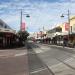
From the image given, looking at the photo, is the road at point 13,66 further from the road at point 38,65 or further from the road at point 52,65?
the road at point 52,65

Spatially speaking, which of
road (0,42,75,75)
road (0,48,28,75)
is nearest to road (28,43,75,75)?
road (0,42,75,75)

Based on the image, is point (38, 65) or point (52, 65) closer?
point (52, 65)

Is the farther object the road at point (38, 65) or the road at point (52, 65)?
the road at point (38, 65)

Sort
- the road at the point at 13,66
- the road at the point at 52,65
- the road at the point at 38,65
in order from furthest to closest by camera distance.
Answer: the road at the point at 13,66 → the road at the point at 38,65 → the road at the point at 52,65

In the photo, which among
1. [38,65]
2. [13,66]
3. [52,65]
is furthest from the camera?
[38,65]

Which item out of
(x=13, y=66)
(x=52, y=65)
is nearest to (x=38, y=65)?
(x=52, y=65)

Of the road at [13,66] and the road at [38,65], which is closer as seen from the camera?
the road at [38,65]

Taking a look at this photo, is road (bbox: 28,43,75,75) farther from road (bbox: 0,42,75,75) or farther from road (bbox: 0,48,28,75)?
road (bbox: 0,48,28,75)

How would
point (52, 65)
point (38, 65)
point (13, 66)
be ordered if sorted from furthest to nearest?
point (38, 65) < point (52, 65) < point (13, 66)

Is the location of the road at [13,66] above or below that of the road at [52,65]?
below

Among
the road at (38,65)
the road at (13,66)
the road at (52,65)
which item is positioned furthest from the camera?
the road at (13,66)

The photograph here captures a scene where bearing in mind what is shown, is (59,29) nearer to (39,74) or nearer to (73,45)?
(73,45)

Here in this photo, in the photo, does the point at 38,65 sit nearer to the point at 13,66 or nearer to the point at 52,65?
the point at 52,65

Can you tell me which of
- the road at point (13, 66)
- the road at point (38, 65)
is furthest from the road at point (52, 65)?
the road at point (13, 66)
